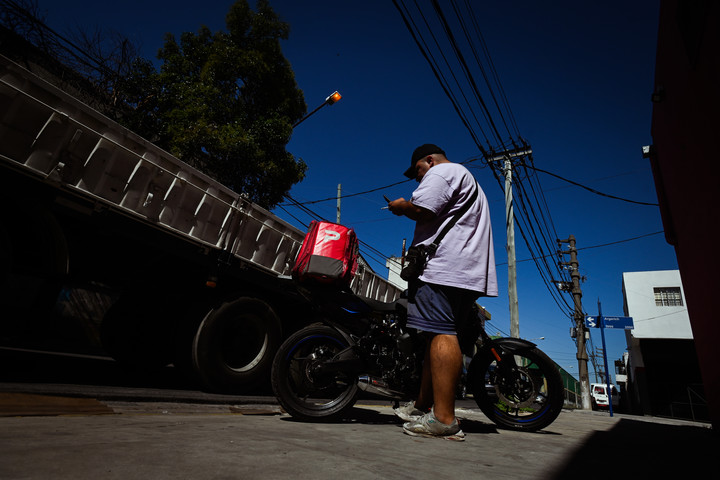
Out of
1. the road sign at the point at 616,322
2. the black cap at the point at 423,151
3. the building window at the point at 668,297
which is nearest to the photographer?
the black cap at the point at 423,151

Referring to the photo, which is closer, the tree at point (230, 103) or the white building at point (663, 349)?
the tree at point (230, 103)

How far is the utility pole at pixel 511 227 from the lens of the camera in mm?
12844

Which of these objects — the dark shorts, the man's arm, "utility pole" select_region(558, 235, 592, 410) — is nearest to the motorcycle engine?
the dark shorts

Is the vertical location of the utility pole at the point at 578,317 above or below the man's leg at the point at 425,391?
above

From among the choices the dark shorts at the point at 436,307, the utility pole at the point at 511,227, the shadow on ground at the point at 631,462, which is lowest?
the shadow on ground at the point at 631,462

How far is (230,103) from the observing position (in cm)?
1381

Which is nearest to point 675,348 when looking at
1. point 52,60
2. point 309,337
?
point 309,337

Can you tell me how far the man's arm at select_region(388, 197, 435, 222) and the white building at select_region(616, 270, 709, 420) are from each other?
864 inches

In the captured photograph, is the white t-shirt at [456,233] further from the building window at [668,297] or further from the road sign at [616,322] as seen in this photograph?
the building window at [668,297]

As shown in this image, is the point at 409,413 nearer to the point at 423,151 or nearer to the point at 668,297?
the point at 423,151

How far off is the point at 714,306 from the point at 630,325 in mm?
7252

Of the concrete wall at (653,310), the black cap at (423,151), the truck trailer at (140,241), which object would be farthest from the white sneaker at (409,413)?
the concrete wall at (653,310)

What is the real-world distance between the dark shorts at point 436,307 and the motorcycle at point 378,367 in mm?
287

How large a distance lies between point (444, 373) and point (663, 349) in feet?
79.7
